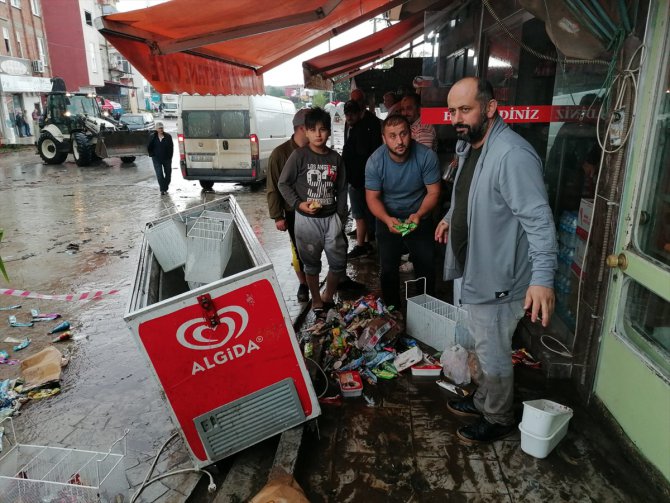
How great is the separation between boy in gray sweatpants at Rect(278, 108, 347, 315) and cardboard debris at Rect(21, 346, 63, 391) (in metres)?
2.36

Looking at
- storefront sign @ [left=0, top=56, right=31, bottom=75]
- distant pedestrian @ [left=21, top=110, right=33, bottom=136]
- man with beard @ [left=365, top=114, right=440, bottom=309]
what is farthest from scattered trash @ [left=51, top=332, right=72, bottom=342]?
distant pedestrian @ [left=21, top=110, right=33, bottom=136]

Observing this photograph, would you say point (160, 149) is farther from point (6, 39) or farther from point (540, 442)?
point (6, 39)

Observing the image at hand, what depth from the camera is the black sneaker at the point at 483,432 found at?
272 centimetres

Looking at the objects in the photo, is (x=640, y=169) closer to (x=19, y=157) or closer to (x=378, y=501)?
(x=378, y=501)

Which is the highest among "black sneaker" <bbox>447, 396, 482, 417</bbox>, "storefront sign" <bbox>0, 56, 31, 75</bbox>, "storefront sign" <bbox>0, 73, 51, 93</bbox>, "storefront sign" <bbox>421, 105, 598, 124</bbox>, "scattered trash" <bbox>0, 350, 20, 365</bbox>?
"storefront sign" <bbox>0, 56, 31, 75</bbox>

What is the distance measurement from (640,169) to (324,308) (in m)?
2.98

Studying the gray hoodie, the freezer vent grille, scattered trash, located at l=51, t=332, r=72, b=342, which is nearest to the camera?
the gray hoodie

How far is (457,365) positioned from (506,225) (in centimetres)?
136

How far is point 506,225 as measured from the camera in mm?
2377

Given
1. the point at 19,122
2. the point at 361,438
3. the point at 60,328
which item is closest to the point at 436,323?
the point at 361,438

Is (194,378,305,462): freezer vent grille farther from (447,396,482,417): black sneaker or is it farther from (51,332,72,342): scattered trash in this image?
(51,332,72,342): scattered trash

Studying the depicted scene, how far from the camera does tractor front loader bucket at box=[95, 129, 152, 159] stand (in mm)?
16297

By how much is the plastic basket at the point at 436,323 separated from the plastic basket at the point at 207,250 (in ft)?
5.30

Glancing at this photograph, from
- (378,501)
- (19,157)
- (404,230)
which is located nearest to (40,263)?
(404,230)
